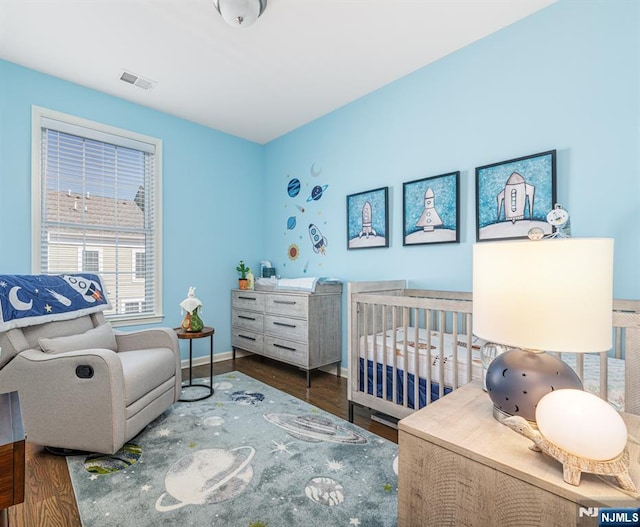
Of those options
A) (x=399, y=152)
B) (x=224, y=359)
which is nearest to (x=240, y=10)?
(x=399, y=152)

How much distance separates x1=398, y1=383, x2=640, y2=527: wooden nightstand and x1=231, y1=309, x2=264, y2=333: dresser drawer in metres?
2.53

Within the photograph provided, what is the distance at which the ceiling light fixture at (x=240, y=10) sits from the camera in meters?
1.87

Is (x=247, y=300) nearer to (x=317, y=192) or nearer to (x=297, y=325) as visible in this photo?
(x=297, y=325)

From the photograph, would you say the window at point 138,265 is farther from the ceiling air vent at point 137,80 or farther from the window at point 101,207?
the ceiling air vent at point 137,80

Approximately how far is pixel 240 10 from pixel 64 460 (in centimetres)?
267

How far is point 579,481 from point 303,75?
2.94m

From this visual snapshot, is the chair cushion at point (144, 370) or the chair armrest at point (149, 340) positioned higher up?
the chair armrest at point (149, 340)

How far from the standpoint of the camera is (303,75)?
2.71m

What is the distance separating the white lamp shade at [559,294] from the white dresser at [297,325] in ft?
7.05

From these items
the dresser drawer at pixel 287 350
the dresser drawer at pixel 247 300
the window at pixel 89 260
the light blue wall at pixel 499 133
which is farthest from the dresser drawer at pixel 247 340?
the window at pixel 89 260

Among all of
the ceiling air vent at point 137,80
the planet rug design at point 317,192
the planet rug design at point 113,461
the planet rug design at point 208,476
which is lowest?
the planet rug design at point 208,476

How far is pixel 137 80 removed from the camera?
9.04ft

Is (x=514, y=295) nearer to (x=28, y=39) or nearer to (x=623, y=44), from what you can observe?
(x=623, y=44)

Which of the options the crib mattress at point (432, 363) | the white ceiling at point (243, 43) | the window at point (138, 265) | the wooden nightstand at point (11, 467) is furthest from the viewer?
the window at point (138, 265)
